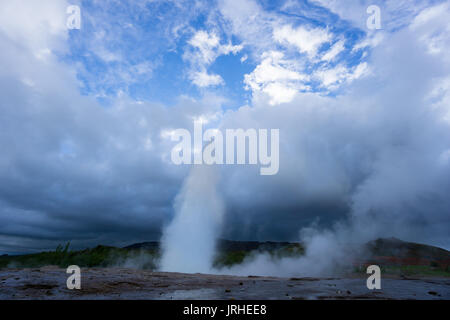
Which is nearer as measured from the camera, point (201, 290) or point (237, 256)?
point (201, 290)

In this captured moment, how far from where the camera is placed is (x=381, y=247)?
367 feet

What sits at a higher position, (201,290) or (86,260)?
(201,290)

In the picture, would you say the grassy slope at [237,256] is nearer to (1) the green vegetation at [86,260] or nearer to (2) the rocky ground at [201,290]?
(1) the green vegetation at [86,260]

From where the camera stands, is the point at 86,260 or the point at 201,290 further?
the point at 86,260

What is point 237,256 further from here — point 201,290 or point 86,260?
point 201,290

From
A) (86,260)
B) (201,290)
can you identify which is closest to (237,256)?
(86,260)

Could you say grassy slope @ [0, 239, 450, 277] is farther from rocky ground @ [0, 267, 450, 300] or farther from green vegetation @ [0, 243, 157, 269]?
rocky ground @ [0, 267, 450, 300]

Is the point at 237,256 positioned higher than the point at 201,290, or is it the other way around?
the point at 201,290

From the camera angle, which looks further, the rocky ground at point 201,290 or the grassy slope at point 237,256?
the grassy slope at point 237,256

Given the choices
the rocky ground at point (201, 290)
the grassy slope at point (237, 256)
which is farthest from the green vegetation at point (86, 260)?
the rocky ground at point (201, 290)

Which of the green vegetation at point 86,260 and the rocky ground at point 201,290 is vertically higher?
the rocky ground at point 201,290
